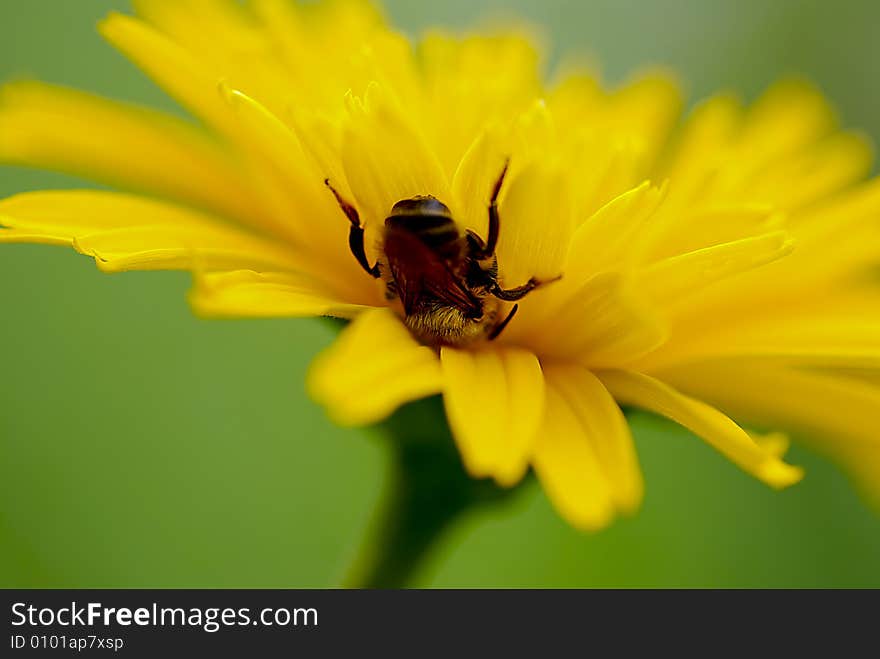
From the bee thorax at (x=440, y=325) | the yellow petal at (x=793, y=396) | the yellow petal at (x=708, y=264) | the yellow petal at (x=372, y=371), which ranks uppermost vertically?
the yellow petal at (x=372, y=371)

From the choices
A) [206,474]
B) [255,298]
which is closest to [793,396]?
[255,298]

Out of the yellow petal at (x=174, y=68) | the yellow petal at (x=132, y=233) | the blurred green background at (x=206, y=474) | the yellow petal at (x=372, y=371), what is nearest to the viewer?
the yellow petal at (x=372, y=371)

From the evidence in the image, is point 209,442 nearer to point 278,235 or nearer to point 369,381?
point 278,235

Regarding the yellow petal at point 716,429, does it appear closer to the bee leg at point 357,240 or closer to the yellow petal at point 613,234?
the yellow petal at point 613,234

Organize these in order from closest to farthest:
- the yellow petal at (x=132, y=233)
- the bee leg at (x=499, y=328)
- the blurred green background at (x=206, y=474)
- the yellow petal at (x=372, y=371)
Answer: the yellow petal at (x=372, y=371), the yellow petal at (x=132, y=233), the bee leg at (x=499, y=328), the blurred green background at (x=206, y=474)

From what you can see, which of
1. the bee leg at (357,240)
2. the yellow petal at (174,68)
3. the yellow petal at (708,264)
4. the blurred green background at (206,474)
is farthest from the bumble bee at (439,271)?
the blurred green background at (206,474)

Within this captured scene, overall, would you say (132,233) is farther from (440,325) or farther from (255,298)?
(440,325)

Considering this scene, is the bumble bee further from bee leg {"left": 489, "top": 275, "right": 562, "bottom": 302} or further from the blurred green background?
the blurred green background
